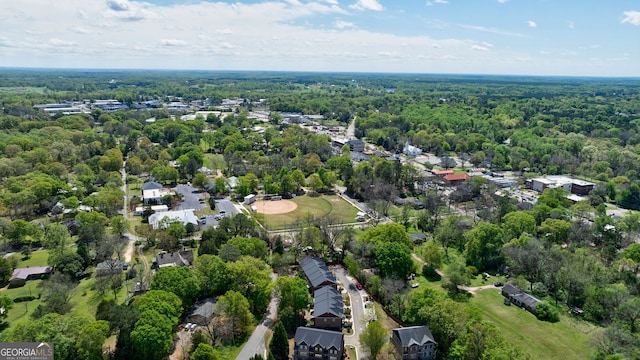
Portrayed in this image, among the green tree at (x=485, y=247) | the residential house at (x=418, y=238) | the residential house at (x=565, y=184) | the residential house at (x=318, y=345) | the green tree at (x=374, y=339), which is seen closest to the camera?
the residential house at (x=318, y=345)

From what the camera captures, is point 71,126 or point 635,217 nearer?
point 635,217

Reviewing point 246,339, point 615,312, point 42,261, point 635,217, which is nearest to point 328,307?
point 246,339

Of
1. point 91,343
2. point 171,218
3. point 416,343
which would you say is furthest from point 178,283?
point 171,218

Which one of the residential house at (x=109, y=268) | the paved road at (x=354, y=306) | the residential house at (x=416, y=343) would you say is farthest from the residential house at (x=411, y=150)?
the residential house at (x=109, y=268)

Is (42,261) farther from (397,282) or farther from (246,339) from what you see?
(397,282)

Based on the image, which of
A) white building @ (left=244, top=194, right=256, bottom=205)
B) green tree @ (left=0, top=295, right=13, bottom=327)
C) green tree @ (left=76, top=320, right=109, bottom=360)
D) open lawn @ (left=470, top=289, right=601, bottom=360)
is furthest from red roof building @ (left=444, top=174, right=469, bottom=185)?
green tree @ (left=0, top=295, right=13, bottom=327)

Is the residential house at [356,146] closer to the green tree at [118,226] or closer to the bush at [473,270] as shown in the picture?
the bush at [473,270]

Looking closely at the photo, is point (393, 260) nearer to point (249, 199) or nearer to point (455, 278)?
point (455, 278)
